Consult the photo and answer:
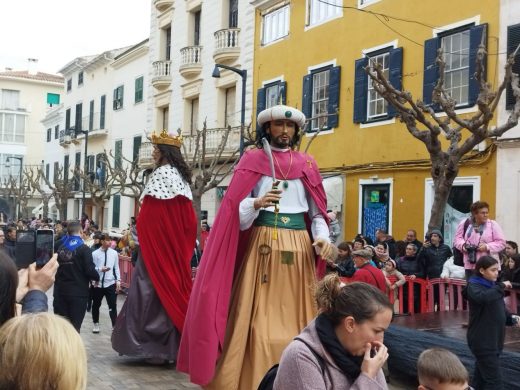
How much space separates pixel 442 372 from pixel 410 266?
23.2 feet

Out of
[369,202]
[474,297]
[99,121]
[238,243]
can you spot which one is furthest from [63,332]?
[99,121]

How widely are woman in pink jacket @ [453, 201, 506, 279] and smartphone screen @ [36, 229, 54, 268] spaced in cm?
512

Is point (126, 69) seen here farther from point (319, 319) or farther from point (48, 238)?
point (319, 319)

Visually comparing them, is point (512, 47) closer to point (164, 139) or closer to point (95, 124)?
point (164, 139)

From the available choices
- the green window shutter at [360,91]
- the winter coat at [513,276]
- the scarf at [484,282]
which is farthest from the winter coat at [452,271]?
the green window shutter at [360,91]

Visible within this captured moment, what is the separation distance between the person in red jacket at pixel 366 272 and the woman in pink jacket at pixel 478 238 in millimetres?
1168

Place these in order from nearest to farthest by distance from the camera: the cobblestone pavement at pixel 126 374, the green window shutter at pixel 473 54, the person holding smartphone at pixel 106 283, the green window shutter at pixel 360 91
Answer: the cobblestone pavement at pixel 126 374 < the person holding smartphone at pixel 106 283 < the green window shutter at pixel 473 54 < the green window shutter at pixel 360 91

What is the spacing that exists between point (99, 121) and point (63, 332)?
122 feet

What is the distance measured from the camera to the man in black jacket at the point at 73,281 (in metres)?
7.70

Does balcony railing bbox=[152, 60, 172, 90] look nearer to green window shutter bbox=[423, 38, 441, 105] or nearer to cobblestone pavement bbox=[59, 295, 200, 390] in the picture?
green window shutter bbox=[423, 38, 441, 105]

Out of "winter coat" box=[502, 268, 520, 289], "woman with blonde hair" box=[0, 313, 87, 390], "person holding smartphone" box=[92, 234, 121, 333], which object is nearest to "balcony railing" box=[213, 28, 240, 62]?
"person holding smartphone" box=[92, 234, 121, 333]

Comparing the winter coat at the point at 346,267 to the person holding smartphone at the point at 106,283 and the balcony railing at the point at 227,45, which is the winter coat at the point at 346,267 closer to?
the person holding smartphone at the point at 106,283

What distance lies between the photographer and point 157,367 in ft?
23.3

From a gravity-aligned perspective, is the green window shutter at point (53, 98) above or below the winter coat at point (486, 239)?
above
